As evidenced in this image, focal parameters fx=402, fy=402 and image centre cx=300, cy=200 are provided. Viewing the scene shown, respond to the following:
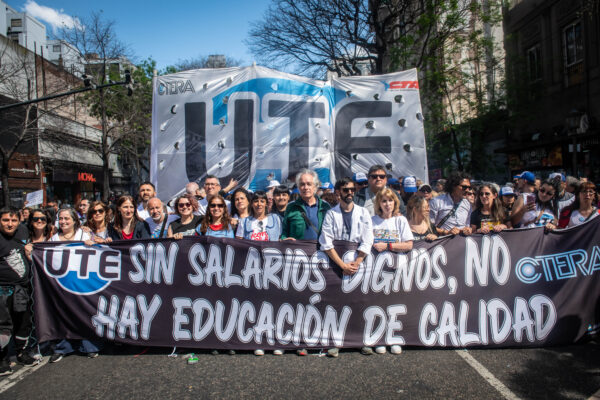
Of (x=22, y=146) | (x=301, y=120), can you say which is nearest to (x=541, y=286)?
(x=301, y=120)

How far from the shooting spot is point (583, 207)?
4.60 metres

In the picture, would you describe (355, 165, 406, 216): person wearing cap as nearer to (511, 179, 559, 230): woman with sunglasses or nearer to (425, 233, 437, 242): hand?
(425, 233, 437, 242): hand

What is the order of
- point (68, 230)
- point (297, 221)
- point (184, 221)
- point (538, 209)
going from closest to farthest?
point (297, 221)
point (68, 230)
point (184, 221)
point (538, 209)

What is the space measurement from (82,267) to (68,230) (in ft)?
1.69

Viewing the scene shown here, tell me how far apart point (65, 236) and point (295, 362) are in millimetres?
2834

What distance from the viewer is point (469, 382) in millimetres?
3240

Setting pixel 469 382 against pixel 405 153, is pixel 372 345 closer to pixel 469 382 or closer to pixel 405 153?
pixel 469 382

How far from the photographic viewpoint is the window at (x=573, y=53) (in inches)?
607

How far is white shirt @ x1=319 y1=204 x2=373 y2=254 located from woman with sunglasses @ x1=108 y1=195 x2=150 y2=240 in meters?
2.13

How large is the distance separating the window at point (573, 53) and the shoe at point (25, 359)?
1845 cm

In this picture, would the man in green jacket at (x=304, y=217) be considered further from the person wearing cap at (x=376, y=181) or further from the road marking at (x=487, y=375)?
the road marking at (x=487, y=375)

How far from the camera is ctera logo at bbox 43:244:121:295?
4133 millimetres

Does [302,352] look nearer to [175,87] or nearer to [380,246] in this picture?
[380,246]

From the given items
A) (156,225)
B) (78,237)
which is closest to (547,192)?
(156,225)
